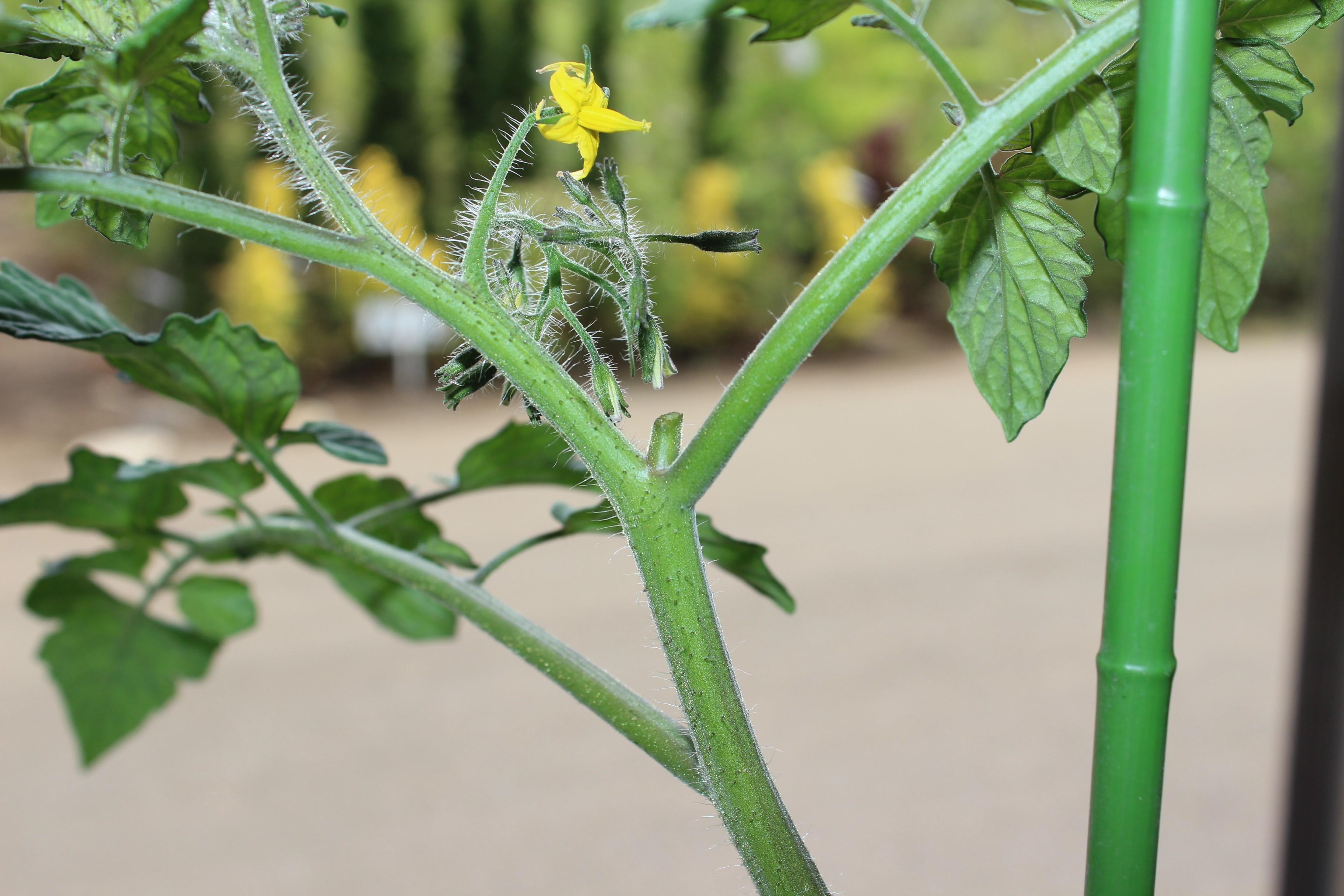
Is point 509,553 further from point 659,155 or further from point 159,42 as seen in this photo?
point 659,155

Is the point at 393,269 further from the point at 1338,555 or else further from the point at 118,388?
the point at 118,388

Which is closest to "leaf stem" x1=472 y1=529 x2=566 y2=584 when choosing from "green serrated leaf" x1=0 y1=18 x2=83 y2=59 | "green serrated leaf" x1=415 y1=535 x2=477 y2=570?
"green serrated leaf" x1=415 y1=535 x2=477 y2=570

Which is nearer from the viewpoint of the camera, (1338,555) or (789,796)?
(1338,555)

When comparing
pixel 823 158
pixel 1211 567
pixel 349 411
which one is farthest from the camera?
pixel 823 158

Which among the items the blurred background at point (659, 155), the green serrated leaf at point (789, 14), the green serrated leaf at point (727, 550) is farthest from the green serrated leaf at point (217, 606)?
the blurred background at point (659, 155)

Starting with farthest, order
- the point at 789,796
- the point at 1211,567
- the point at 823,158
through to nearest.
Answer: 1. the point at 823,158
2. the point at 1211,567
3. the point at 789,796

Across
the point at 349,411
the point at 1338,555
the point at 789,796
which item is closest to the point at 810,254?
the point at 349,411
